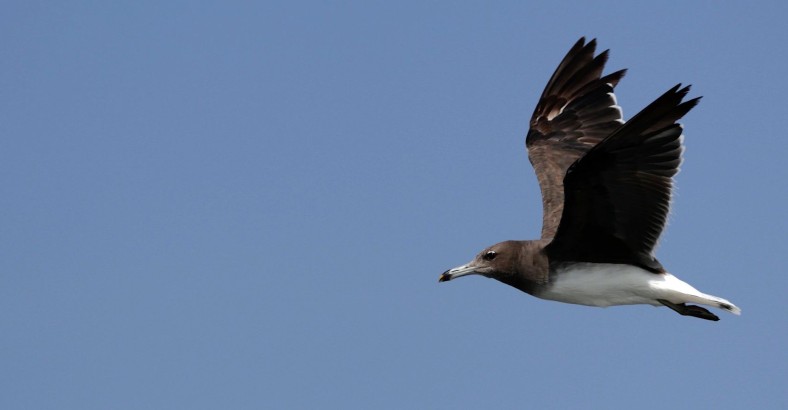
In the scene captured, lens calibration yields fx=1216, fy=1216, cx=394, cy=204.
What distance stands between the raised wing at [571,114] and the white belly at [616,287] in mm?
2466

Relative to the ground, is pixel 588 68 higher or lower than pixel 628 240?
higher

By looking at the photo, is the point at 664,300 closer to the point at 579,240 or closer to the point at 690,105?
the point at 579,240

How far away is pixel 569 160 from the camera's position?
1695cm

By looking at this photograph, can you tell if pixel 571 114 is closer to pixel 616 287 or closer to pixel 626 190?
pixel 616 287

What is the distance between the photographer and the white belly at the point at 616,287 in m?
13.9

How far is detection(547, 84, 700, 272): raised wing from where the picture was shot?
41.0ft

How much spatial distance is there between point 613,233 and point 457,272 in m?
2.11

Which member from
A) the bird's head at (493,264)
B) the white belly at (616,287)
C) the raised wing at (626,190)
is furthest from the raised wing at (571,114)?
the raised wing at (626,190)

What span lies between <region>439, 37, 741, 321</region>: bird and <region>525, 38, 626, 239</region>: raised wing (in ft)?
2.58

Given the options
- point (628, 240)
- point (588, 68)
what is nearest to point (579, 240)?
point (628, 240)

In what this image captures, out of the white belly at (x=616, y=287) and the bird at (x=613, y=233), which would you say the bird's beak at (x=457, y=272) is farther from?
the white belly at (x=616, y=287)

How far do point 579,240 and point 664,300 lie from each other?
1.30 m

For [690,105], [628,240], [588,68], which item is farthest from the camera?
[588,68]

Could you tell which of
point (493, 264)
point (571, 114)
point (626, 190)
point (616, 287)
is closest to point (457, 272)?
point (493, 264)
